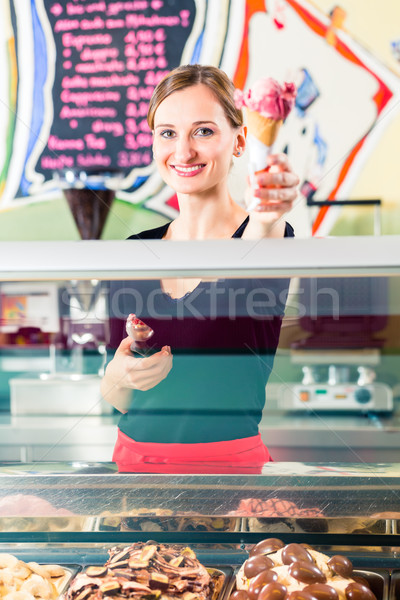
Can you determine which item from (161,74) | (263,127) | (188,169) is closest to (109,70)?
(161,74)

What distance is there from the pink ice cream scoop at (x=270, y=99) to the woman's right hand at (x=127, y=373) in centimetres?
66

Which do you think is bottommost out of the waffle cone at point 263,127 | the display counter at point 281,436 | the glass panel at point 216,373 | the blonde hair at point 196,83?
the display counter at point 281,436

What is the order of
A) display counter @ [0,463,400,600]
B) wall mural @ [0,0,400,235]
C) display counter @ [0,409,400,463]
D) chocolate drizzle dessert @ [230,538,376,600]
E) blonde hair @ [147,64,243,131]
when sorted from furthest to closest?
display counter @ [0,409,400,463] → wall mural @ [0,0,400,235] → blonde hair @ [147,64,243,131] → display counter @ [0,463,400,600] → chocolate drizzle dessert @ [230,538,376,600]

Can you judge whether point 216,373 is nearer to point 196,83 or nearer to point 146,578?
point 196,83

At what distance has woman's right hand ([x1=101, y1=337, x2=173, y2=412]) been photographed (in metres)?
1.27

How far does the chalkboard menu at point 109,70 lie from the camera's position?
2199 millimetres

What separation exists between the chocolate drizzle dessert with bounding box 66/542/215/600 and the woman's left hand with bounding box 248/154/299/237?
1.48 ft

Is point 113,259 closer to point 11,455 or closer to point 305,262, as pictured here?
point 305,262

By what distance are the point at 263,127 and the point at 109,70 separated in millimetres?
1668

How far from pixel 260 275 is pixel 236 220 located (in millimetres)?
685

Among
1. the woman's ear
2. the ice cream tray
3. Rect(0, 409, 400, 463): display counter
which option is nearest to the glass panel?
Rect(0, 409, 400, 463): display counter

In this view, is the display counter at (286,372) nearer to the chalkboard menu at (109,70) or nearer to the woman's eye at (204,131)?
the chalkboard menu at (109,70)

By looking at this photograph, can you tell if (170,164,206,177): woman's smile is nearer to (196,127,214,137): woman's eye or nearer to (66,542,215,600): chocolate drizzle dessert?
(196,127,214,137): woman's eye

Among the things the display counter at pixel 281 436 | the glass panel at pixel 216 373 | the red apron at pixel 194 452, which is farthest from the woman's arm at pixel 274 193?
the display counter at pixel 281 436
